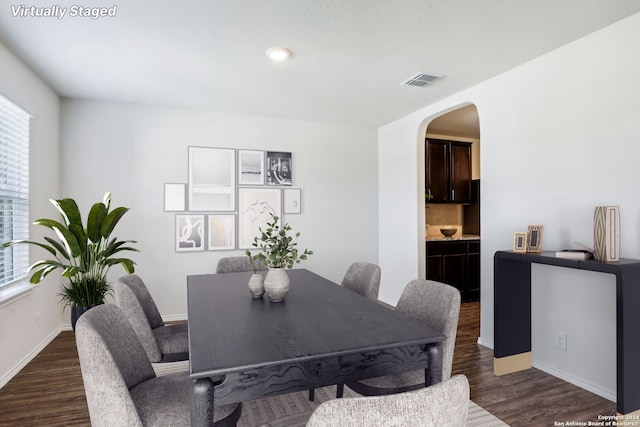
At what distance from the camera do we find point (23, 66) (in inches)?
125

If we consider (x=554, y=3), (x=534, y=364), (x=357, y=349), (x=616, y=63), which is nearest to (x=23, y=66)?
(x=357, y=349)

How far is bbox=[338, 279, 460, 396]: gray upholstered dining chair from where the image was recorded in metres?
1.76

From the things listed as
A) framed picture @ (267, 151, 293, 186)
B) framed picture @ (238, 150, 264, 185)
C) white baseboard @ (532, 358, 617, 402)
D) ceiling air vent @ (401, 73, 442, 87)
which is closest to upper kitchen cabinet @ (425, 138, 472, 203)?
ceiling air vent @ (401, 73, 442, 87)

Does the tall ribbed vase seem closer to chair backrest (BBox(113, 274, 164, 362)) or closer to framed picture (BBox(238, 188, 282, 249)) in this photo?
chair backrest (BBox(113, 274, 164, 362))

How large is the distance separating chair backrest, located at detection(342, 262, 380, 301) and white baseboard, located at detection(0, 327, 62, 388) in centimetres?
276

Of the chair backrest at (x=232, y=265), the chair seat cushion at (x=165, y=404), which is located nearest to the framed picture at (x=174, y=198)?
the chair backrest at (x=232, y=265)

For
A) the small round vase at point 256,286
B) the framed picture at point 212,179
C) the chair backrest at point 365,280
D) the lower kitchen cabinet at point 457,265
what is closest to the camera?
the small round vase at point 256,286

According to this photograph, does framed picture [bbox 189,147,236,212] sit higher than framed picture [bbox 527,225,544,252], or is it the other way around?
framed picture [bbox 189,147,236,212]

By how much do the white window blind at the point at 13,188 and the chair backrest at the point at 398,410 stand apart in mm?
3354

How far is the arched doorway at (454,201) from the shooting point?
16.9ft

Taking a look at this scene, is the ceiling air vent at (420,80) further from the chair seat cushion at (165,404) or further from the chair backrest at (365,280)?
the chair seat cushion at (165,404)

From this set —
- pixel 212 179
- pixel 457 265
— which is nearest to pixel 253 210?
pixel 212 179

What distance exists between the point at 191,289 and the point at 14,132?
2259 mm

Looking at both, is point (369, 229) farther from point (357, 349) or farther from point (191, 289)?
point (357, 349)
